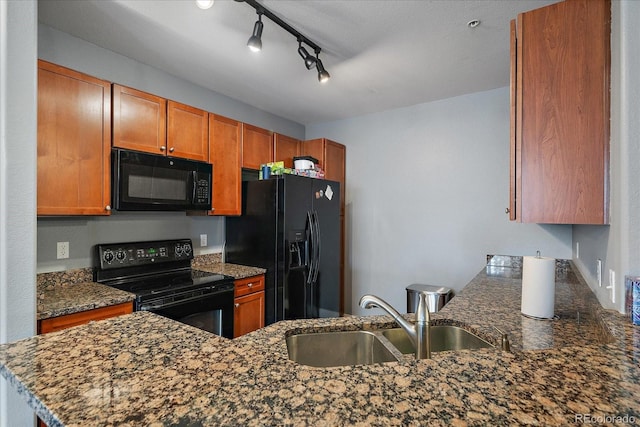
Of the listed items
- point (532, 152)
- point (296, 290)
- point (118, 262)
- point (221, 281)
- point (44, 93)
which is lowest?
point (296, 290)

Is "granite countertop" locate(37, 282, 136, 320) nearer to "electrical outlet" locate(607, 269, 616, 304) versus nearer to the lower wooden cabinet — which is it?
the lower wooden cabinet

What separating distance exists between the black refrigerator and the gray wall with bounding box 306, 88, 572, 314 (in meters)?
0.69

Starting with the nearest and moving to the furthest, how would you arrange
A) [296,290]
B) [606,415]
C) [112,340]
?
1. [606,415]
2. [112,340]
3. [296,290]

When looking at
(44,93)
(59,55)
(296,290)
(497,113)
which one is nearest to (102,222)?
(44,93)

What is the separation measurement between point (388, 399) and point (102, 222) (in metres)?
2.50

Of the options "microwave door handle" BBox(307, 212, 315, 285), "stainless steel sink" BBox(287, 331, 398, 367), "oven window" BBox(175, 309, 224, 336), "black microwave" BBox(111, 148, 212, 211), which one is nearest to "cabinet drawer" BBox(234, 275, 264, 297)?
"oven window" BBox(175, 309, 224, 336)

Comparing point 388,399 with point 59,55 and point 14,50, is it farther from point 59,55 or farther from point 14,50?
point 59,55

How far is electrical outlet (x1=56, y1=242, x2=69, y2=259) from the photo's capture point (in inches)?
84.3

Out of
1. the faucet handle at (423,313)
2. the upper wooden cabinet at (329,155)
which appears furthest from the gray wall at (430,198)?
the faucet handle at (423,313)

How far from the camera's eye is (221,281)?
2455 mm

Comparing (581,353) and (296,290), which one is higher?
(581,353)

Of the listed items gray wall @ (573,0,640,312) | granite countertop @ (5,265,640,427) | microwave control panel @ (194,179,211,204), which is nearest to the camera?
granite countertop @ (5,265,640,427)

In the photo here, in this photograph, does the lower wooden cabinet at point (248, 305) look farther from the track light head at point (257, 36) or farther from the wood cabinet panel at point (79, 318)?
the track light head at point (257, 36)

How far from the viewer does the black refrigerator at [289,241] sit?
279cm
